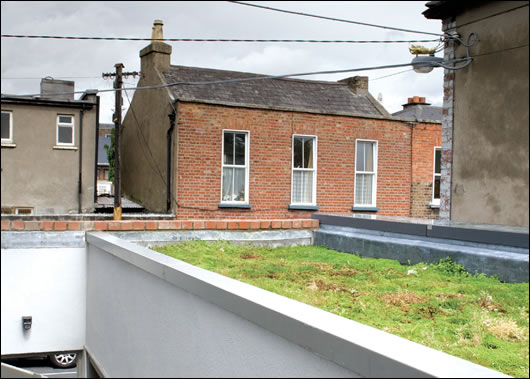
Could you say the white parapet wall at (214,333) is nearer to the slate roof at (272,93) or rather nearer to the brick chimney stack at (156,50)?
the brick chimney stack at (156,50)

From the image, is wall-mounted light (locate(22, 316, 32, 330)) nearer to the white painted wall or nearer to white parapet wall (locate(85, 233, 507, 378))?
the white painted wall

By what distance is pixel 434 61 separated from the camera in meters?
1.21

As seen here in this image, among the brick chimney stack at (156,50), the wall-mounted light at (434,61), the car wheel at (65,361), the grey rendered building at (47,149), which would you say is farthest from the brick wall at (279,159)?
the wall-mounted light at (434,61)

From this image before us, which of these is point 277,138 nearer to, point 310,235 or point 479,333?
point 310,235

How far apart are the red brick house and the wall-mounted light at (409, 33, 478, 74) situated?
35.7ft

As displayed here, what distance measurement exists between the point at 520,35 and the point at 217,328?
252 cm

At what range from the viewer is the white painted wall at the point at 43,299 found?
1.96 m

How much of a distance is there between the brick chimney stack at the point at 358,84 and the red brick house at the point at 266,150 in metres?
0.19

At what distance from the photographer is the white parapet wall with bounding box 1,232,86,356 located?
1.92 m

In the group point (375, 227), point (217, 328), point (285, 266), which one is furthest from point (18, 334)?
point (375, 227)

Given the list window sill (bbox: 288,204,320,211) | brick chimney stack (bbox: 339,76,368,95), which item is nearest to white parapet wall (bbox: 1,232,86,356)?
window sill (bbox: 288,204,320,211)

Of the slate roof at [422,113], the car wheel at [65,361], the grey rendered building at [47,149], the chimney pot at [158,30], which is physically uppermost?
the slate roof at [422,113]

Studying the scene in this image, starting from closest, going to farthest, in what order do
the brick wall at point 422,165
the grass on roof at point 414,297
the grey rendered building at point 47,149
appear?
the grey rendered building at point 47,149 → the grass on roof at point 414,297 → the brick wall at point 422,165

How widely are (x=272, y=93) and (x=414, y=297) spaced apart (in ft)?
38.1
